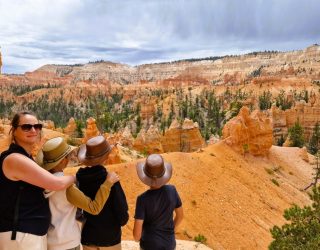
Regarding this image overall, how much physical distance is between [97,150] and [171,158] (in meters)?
16.4

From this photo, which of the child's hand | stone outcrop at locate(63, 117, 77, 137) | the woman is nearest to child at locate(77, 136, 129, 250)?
the child's hand

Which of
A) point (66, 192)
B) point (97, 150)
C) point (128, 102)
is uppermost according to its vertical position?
point (97, 150)

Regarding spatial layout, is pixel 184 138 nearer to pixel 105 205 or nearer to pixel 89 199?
pixel 105 205

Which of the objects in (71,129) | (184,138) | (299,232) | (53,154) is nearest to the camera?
(53,154)

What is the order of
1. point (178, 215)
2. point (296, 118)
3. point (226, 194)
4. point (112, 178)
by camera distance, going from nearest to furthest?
point (112, 178)
point (178, 215)
point (226, 194)
point (296, 118)

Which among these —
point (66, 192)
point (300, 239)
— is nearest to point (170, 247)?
point (66, 192)

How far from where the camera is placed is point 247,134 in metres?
26.6

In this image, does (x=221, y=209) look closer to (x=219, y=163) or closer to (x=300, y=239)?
(x=219, y=163)

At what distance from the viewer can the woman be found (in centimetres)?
339

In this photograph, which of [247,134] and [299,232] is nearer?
[299,232]

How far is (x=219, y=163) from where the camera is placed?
73.6 ft

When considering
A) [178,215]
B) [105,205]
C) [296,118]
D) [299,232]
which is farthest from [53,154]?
[296,118]

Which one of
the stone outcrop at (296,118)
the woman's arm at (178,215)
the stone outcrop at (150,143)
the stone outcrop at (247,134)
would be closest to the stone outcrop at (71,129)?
the stone outcrop at (150,143)

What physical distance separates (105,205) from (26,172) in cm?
96
